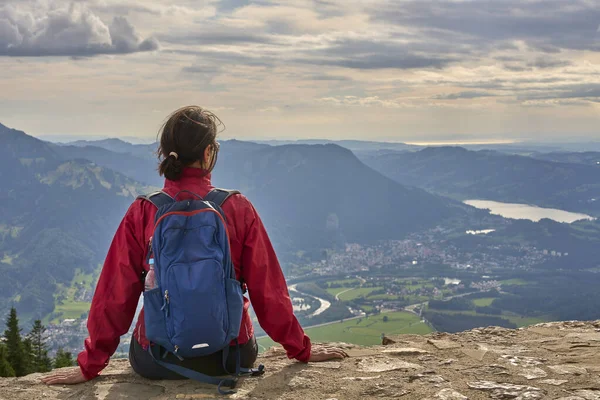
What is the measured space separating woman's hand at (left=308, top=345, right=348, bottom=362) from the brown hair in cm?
233

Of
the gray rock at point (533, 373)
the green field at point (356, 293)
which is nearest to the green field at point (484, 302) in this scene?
the green field at point (356, 293)

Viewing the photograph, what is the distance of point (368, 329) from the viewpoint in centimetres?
8556

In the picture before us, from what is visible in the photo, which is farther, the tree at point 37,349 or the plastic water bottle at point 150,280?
the tree at point 37,349

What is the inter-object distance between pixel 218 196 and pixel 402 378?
2346 mm

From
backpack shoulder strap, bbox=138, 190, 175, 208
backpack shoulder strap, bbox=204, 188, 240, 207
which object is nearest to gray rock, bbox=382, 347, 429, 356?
backpack shoulder strap, bbox=204, 188, 240, 207

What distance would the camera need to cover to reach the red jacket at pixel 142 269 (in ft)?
16.2

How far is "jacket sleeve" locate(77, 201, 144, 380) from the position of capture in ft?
16.3

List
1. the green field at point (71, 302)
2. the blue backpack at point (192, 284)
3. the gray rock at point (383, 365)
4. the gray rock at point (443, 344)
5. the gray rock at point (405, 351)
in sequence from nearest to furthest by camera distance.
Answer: the blue backpack at point (192, 284) < the gray rock at point (383, 365) < the gray rock at point (405, 351) < the gray rock at point (443, 344) < the green field at point (71, 302)

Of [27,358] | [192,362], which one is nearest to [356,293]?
[27,358]

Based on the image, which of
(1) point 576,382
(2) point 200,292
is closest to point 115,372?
(2) point 200,292

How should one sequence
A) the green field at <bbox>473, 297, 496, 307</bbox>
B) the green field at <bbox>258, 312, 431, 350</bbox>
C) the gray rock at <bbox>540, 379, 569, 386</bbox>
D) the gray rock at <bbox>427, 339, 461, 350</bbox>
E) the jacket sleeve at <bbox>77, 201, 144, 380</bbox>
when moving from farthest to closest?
1. the green field at <bbox>473, 297, 496, 307</bbox>
2. the green field at <bbox>258, 312, 431, 350</bbox>
3. the gray rock at <bbox>427, 339, 461, 350</bbox>
4. the gray rock at <bbox>540, 379, 569, 386</bbox>
5. the jacket sleeve at <bbox>77, 201, 144, 380</bbox>

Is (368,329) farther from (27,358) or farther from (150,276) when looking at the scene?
(150,276)

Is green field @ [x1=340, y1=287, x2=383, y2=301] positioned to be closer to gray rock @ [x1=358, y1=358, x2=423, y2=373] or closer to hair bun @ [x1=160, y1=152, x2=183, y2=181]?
gray rock @ [x1=358, y1=358, x2=423, y2=373]

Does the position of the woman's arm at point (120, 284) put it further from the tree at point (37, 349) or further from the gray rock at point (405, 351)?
the tree at point (37, 349)
